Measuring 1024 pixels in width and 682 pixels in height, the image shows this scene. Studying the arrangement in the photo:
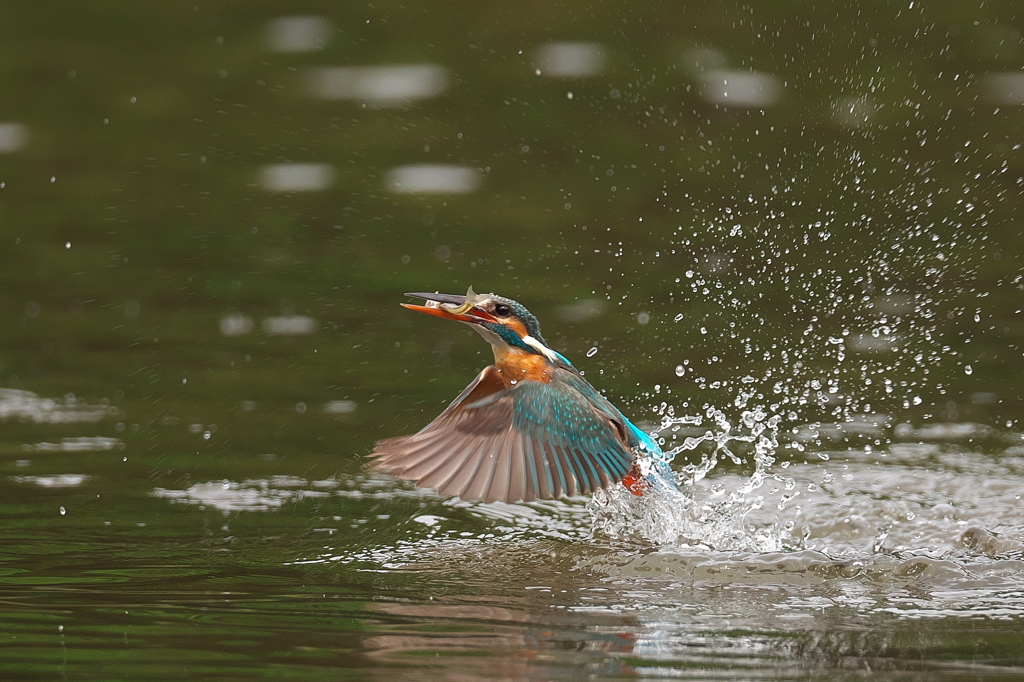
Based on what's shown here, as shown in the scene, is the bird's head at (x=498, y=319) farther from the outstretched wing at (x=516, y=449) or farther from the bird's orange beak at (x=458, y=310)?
the outstretched wing at (x=516, y=449)

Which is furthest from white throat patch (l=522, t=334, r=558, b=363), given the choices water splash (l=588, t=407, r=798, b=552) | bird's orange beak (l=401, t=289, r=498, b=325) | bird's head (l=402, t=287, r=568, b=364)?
water splash (l=588, t=407, r=798, b=552)

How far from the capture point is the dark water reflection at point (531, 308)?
4.80 meters

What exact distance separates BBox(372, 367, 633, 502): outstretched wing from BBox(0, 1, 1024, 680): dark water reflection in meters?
0.32

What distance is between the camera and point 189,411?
7668mm

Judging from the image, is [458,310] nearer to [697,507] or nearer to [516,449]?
[516,449]

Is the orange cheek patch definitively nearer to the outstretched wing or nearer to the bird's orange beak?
the bird's orange beak

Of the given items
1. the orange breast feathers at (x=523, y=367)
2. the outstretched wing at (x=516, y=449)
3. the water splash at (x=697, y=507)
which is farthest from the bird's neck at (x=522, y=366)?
the water splash at (x=697, y=507)

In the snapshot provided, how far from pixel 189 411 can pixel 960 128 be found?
6478 mm

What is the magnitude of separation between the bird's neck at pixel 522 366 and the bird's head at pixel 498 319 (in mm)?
13

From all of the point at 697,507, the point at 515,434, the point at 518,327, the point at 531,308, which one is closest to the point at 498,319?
the point at 518,327

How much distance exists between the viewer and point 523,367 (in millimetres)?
6039

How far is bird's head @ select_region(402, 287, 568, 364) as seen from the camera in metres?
5.88

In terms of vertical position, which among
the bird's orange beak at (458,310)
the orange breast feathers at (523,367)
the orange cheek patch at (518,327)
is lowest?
the orange breast feathers at (523,367)

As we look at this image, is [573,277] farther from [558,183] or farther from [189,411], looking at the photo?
[189,411]
